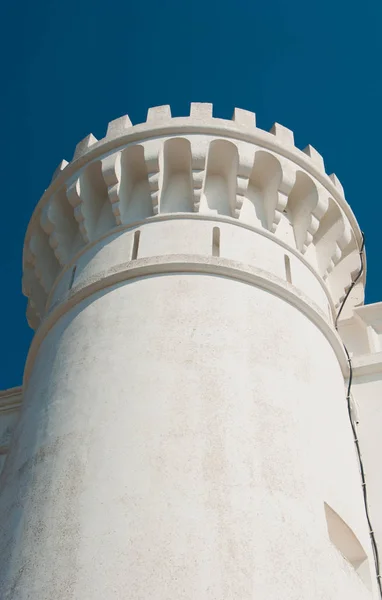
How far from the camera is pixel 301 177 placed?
12.3m

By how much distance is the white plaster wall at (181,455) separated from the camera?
7.45 m

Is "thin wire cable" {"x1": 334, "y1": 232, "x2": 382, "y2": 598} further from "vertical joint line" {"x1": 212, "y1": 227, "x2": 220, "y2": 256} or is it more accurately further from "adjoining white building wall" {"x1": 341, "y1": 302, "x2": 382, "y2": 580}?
"vertical joint line" {"x1": 212, "y1": 227, "x2": 220, "y2": 256}

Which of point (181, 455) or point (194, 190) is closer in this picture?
point (181, 455)

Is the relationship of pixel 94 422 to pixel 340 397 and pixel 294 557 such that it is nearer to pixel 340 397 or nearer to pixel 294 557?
pixel 294 557

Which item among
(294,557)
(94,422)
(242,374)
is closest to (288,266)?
(242,374)

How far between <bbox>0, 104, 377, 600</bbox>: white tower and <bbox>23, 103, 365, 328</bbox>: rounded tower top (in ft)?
0.10

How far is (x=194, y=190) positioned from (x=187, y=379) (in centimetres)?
338

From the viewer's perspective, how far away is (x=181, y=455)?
27.0 feet

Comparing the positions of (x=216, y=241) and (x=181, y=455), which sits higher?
(x=216, y=241)

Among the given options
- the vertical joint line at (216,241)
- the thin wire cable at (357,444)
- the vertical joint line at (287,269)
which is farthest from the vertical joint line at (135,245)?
the thin wire cable at (357,444)

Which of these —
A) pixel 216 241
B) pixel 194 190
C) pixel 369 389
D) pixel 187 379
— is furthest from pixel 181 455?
pixel 194 190

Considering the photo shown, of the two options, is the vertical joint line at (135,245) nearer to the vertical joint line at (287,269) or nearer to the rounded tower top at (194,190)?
the rounded tower top at (194,190)

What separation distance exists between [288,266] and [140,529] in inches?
188

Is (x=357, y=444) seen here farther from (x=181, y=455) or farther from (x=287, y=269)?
(x=181, y=455)
